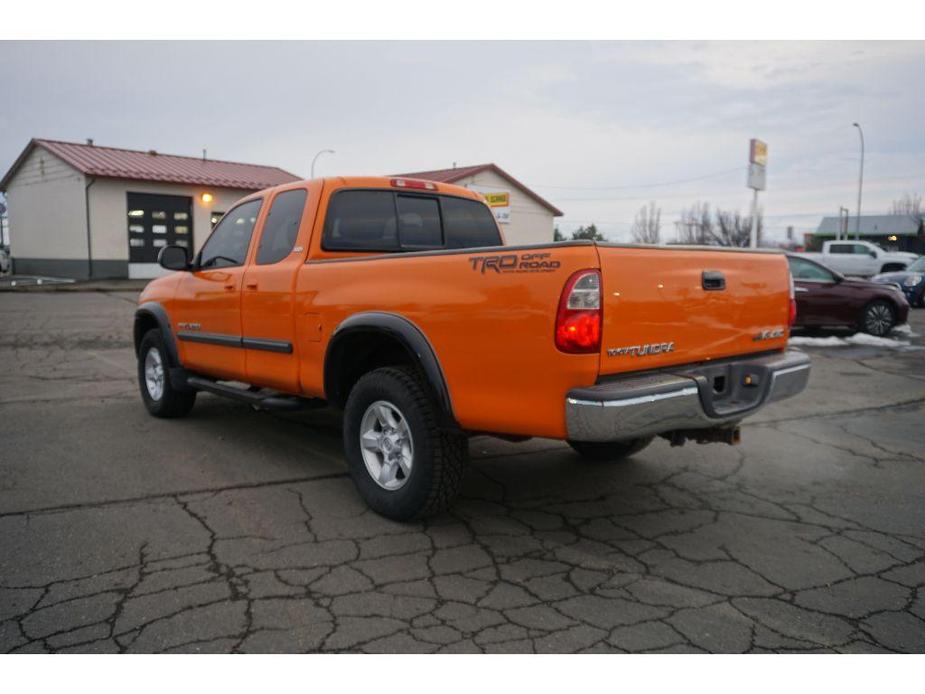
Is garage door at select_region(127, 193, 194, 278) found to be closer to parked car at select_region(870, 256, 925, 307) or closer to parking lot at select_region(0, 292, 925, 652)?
parking lot at select_region(0, 292, 925, 652)

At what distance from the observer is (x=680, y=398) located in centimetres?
339

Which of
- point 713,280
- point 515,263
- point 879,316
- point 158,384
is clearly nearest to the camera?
point 515,263

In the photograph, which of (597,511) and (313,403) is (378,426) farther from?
(597,511)

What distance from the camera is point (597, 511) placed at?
4.31 meters

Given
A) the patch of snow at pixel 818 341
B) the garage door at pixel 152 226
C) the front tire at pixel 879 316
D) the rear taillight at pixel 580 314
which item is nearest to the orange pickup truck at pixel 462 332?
the rear taillight at pixel 580 314

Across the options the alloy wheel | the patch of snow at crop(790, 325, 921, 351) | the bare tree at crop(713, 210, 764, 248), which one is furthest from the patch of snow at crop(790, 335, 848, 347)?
the bare tree at crop(713, 210, 764, 248)

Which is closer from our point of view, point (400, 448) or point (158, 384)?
point (400, 448)

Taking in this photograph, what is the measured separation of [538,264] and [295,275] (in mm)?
2000

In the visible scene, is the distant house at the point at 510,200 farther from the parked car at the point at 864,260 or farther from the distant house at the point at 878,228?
the distant house at the point at 878,228

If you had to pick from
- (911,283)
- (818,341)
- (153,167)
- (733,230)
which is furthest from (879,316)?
(733,230)

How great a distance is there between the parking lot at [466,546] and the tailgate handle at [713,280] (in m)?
1.31

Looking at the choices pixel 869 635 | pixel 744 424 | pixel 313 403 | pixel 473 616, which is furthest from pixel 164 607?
pixel 744 424

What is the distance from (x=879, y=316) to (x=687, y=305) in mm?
11199

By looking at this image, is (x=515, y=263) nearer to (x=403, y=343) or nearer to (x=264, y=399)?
(x=403, y=343)
